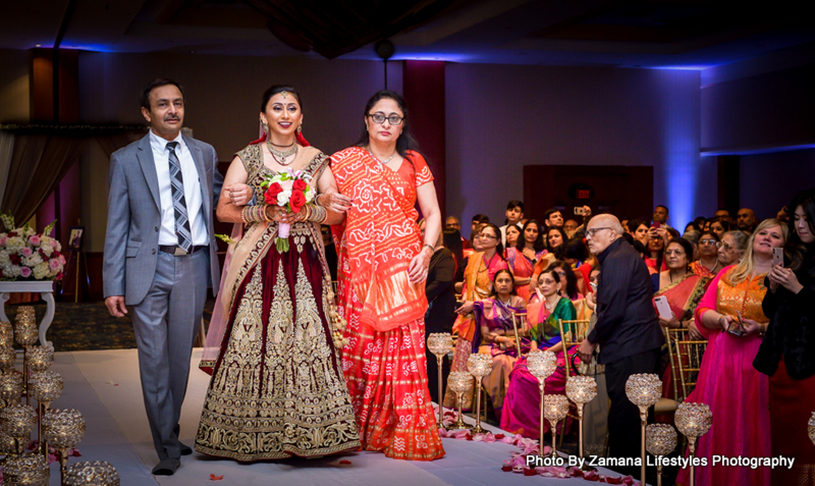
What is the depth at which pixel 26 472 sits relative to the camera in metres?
1.87

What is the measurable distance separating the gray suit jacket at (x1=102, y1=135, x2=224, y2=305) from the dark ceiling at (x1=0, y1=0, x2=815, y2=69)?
5544 millimetres

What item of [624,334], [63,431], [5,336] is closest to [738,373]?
[624,334]

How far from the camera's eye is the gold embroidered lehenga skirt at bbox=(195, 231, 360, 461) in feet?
11.1

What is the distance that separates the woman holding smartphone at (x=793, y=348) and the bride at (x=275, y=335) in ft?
5.79

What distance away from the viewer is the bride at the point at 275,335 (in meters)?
3.40

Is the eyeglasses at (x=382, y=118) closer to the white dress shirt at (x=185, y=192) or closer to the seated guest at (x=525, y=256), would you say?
the white dress shirt at (x=185, y=192)

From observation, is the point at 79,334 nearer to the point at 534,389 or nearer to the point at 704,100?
the point at 534,389

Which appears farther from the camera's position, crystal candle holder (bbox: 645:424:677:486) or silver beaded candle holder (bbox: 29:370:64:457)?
silver beaded candle holder (bbox: 29:370:64:457)

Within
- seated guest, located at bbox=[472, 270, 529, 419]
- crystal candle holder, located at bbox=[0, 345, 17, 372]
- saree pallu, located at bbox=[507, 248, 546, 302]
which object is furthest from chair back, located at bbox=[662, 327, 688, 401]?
crystal candle holder, located at bbox=[0, 345, 17, 372]

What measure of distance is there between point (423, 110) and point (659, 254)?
235 inches

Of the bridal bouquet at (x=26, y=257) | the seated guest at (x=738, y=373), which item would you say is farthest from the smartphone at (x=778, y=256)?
the bridal bouquet at (x=26, y=257)

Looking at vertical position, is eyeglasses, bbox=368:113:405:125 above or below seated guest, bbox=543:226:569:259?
above

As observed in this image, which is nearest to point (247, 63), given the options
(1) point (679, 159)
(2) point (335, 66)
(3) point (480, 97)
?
(2) point (335, 66)

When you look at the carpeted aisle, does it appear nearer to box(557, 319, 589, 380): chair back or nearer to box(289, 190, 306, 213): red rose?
box(557, 319, 589, 380): chair back
